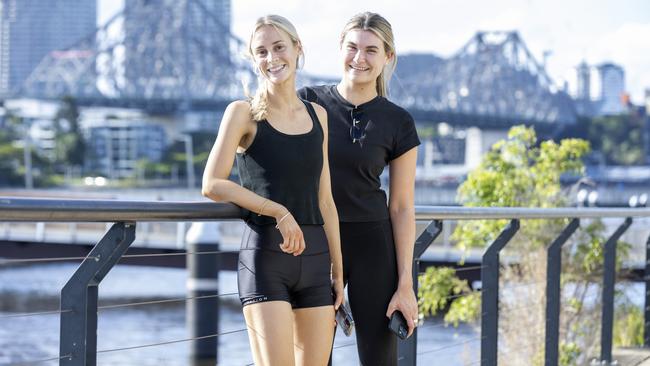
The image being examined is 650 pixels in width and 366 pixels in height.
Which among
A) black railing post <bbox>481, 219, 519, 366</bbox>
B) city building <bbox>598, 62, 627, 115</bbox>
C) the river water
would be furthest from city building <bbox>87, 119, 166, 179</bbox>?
black railing post <bbox>481, 219, 519, 366</bbox>

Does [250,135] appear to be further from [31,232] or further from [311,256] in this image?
[31,232]

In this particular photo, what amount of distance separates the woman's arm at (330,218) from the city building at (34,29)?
529ft

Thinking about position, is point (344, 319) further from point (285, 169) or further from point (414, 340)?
point (414, 340)

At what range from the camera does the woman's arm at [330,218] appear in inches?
106

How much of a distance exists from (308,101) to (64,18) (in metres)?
179

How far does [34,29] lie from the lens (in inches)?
6718

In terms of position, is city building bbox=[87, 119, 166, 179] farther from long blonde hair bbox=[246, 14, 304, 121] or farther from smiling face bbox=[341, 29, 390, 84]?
long blonde hair bbox=[246, 14, 304, 121]

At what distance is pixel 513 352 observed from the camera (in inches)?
301

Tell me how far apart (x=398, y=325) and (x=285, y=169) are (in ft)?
1.93

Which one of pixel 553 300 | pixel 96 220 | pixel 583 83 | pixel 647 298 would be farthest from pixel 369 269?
pixel 583 83

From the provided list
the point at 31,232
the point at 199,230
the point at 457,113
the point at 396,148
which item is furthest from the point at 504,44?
the point at 396,148

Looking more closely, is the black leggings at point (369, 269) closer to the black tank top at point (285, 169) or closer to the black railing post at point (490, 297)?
the black tank top at point (285, 169)

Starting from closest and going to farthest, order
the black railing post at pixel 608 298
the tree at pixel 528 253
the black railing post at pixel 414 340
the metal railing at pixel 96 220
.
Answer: the metal railing at pixel 96 220, the black railing post at pixel 414 340, the black railing post at pixel 608 298, the tree at pixel 528 253

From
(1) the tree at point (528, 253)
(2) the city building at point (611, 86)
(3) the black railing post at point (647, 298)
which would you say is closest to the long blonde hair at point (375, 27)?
(3) the black railing post at point (647, 298)
